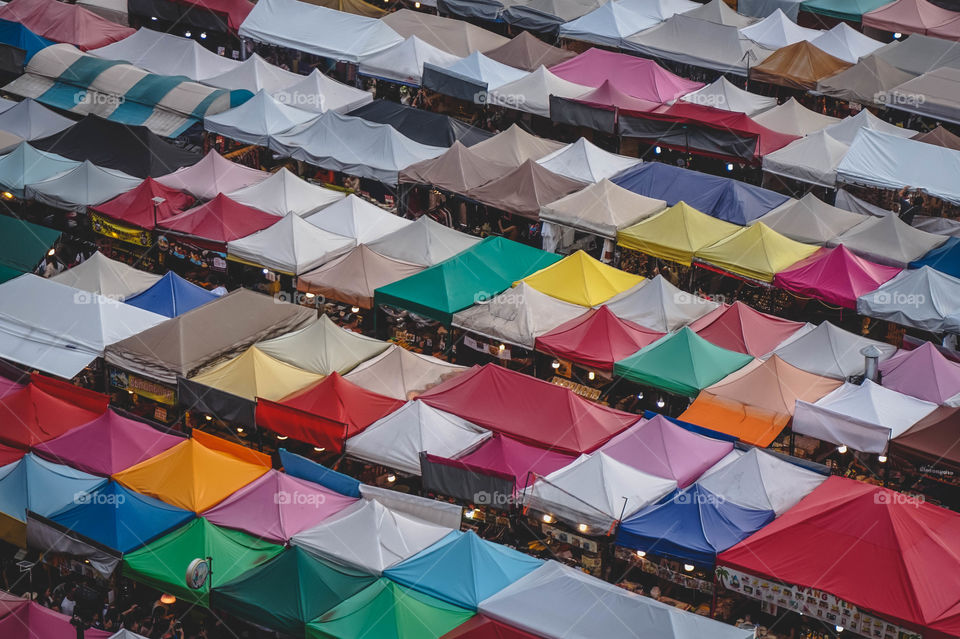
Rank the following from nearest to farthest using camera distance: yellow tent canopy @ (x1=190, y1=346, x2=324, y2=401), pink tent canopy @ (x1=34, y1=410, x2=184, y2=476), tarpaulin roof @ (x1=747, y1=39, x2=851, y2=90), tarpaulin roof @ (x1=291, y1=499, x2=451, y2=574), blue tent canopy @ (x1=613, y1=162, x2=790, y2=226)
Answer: tarpaulin roof @ (x1=291, y1=499, x2=451, y2=574), pink tent canopy @ (x1=34, y1=410, x2=184, y2=476), yellow tent canopy @ (x1=190, y1=346, x2=324, y2=401), blue tent canopy @ (x1=613, y1=162, x2=790, y2=226), tarpaulin roof @ (x1=747, y1=39, x2=851, y2=90)

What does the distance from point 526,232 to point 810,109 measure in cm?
777

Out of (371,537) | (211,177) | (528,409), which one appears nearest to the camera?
(371,537)

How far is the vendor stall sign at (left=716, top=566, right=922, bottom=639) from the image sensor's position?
1493 centimetres

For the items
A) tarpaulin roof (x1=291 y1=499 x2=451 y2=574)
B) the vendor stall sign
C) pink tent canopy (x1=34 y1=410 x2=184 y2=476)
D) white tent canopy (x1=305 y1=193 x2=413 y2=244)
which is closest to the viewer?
the vendor stall sign

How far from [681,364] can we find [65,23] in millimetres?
18217

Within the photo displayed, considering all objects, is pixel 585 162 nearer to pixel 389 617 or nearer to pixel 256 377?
pixel 256 377

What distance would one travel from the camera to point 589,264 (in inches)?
847

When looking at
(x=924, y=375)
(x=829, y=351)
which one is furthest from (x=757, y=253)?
(x=924, y=375)

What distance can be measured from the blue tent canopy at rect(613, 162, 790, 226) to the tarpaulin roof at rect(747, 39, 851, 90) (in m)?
5.20

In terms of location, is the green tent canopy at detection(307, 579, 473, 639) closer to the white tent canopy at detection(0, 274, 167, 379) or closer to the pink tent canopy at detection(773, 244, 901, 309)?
the white tent canopy at detection(0, 274, 167, 379)

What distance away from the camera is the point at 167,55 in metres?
29.5

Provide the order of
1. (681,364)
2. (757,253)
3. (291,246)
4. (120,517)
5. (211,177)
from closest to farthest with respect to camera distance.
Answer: (120,517) < (681,364) < (757,253) < (291,246) < (211,177)

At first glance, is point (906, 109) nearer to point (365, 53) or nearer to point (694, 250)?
point (694, 250)

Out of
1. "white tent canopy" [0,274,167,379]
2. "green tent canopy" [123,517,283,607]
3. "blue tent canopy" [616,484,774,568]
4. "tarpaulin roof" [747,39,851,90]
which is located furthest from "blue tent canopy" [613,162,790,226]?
"green tent canopy" [123,517,283,607]
